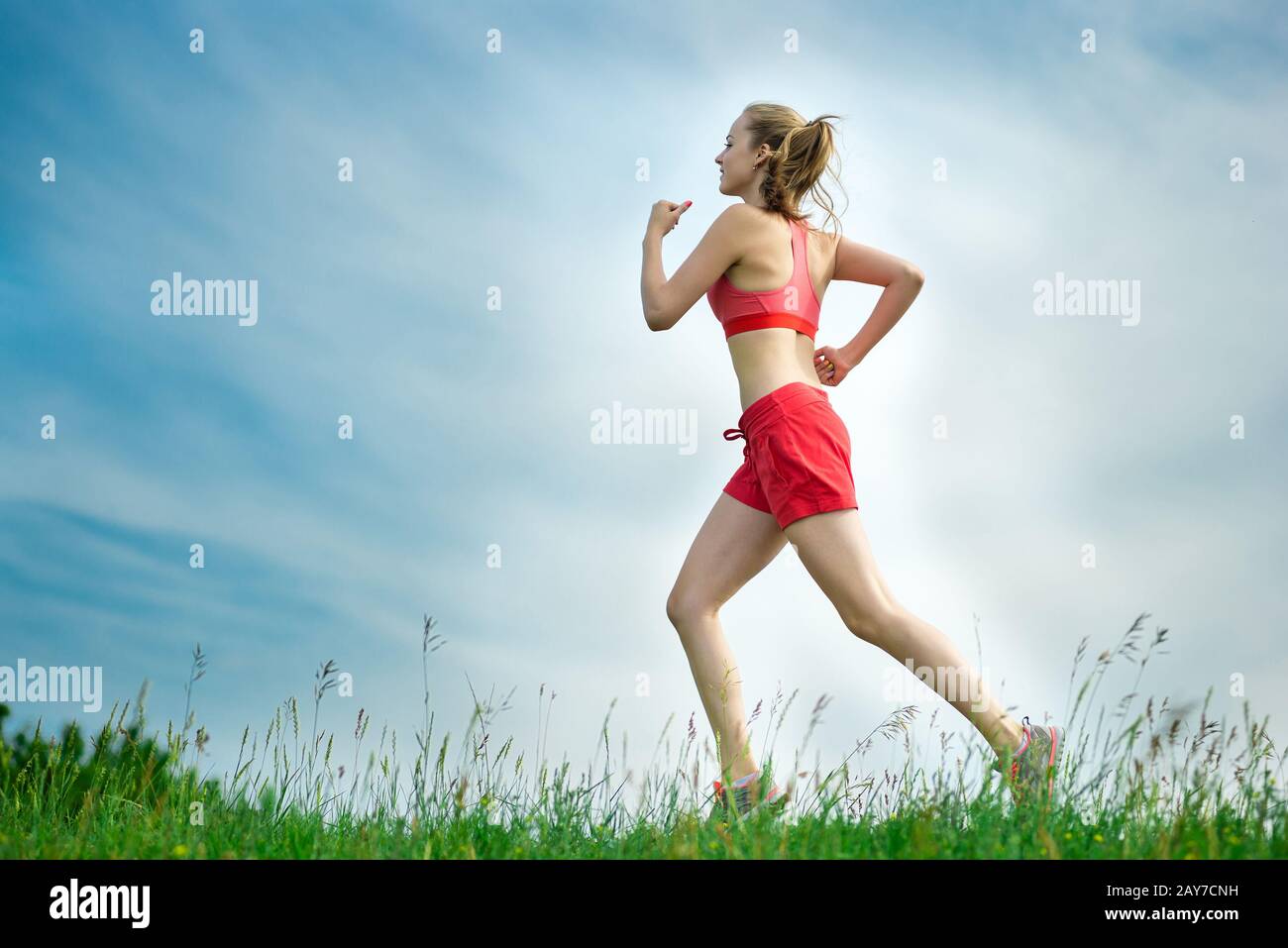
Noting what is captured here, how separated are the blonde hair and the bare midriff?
1.67 feet

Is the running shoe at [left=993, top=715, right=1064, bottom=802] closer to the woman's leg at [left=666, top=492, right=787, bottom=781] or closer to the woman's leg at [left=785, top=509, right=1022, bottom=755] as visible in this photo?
the woman's leg at [left=785, top=509, right=1022, bottom=755]

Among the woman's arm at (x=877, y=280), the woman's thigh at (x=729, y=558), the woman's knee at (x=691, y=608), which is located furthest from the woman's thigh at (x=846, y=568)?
the woman's arm at (x=877, y=280)

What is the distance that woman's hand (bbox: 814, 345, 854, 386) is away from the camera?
179 inches

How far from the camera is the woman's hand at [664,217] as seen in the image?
4234mm

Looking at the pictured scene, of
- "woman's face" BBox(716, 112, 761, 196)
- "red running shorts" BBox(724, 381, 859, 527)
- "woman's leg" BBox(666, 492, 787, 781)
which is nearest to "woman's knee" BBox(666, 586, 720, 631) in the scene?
"woman's leg" BBox(666, 492, 787, 781)

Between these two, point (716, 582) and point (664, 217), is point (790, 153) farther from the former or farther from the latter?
point (716, 582)

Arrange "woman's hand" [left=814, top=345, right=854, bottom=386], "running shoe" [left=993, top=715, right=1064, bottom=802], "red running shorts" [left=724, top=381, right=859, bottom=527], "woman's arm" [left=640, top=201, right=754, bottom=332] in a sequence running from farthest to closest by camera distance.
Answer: "woman's hand" [left=814, top=345, right=854, bottom=386], "woman's arm" [left=640, top=201, right=754, bottom=332], "red running shorts" [left=724, top=381, right=859, bottom=527], "running shoe" [left=993, top=715, right=1064, bottom=802]

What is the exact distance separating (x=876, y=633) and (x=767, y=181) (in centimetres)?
177

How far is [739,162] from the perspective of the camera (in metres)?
4.36

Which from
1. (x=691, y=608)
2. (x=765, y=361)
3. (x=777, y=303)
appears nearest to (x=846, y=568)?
(x=691, y=608)

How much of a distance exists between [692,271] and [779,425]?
65cm

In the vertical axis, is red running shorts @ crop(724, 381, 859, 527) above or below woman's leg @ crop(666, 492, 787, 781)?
above
